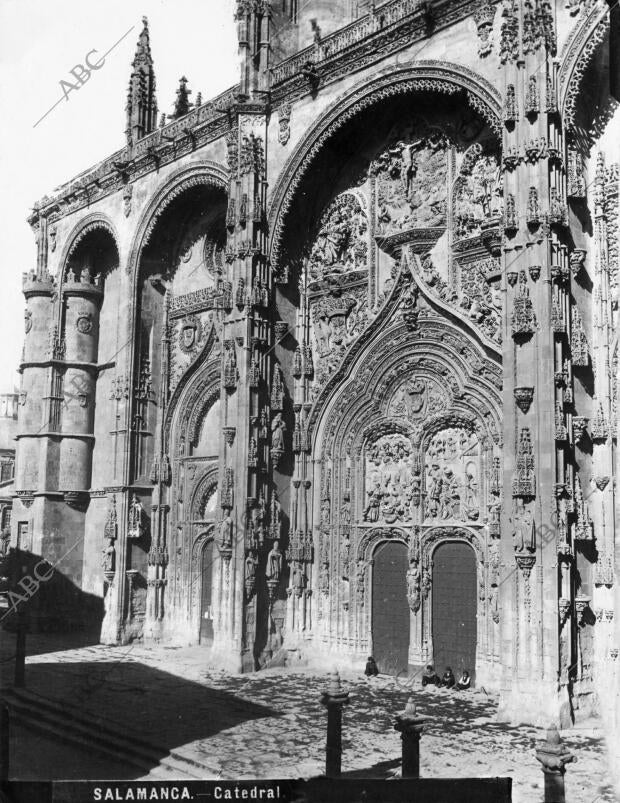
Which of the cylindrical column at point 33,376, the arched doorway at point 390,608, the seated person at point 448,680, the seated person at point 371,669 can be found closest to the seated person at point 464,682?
the seated person at point 448,680

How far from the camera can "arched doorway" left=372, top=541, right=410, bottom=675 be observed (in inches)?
716

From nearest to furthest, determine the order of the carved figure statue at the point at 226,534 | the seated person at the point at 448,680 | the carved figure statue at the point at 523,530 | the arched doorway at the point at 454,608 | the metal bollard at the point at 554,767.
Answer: the metal bollard at the point at 554,767, the carved figure statue at the point at 523,530, the seated person at the point at 448,680, the arched doorway at the point at 454,608, the carved figure statue at the point at 226,534

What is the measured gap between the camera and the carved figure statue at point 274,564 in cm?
1953

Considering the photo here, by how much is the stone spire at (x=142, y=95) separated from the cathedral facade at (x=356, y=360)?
0.10 metres

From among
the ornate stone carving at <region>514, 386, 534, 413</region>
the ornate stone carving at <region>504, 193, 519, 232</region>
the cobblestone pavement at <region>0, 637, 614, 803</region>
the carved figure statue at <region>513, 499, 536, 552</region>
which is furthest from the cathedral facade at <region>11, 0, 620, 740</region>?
the cobblestone pavement at <region>0, 637, 614, 803</region>

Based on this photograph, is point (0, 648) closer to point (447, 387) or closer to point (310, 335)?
point (310, 335)

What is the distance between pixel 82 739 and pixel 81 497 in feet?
44.7

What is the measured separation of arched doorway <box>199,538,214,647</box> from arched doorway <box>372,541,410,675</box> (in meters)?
5.25

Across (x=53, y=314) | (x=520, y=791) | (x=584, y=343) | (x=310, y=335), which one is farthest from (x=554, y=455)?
(x=53, y=314)

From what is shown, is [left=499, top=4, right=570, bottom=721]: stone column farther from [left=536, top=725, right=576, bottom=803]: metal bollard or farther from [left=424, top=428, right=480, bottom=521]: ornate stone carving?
[left=536, top=725, right=576, bottom=803]: metal bollard

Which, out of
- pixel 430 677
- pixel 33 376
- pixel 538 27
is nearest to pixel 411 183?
pixel 538 27

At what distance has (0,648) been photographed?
22562 millimetres

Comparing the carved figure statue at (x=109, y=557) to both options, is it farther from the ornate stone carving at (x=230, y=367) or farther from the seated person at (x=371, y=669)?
the seated person at (x=371, y=669)

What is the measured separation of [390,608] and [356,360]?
518cm
